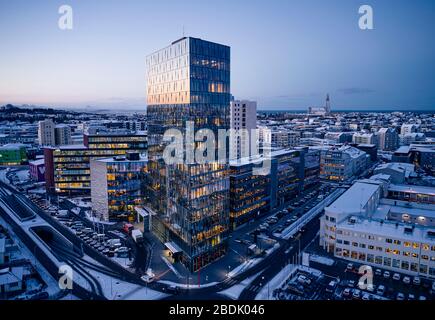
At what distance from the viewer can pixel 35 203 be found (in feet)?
206

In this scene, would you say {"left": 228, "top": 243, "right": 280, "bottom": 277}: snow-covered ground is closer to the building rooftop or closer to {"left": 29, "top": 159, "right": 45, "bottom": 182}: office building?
the building rooftop

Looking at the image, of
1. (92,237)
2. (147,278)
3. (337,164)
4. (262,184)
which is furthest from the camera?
(337,164)

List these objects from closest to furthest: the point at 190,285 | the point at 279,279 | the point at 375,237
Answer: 1. the point at 190,285
2. the point at 279,279
3. the point at 375,237

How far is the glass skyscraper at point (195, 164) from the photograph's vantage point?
116 feet

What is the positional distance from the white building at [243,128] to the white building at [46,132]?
7625cm

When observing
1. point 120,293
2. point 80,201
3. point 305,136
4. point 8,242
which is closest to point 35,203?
point 80,201

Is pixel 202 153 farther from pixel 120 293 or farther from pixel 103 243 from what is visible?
pixel 103 243

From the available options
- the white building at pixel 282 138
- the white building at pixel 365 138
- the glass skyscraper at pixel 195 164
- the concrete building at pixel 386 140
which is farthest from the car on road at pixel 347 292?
the concrete building at pixel 386 140

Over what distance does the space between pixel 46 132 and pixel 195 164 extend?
365 feet

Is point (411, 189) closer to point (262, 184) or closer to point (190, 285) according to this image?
point (262, 184)

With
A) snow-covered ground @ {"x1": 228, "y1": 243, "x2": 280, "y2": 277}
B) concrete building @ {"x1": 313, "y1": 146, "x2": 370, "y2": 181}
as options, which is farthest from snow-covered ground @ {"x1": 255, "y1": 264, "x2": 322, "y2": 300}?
concrete building @ {"x1": 313, "y1": 146, "x2": 370, "y2": 181}

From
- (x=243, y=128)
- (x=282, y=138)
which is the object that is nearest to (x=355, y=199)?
(x=243, y=128)

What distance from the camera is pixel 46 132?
12588 cm

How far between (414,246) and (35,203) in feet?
207
